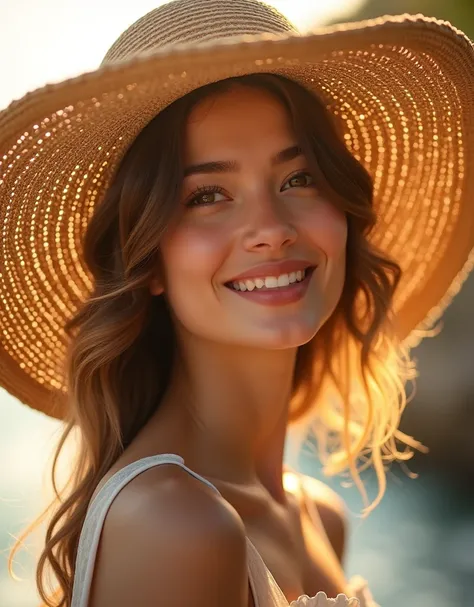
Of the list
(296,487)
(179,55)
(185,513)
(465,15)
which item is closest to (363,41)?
(179,55)

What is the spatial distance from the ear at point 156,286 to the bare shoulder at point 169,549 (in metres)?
0.45

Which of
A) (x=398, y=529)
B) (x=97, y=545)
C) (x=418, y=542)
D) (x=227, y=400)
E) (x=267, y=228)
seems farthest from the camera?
(x=398, y=529)

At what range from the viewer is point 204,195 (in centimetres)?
201

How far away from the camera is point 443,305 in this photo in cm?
266

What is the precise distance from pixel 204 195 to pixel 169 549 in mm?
703

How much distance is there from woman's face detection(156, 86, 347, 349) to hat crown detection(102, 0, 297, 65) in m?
0.12

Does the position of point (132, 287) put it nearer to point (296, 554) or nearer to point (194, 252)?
point (194, 252)

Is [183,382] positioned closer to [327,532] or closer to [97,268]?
[97,268]

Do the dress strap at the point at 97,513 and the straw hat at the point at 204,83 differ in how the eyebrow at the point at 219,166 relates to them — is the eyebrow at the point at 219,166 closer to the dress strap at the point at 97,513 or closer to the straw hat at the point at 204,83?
the straw hat at the point at 204,83

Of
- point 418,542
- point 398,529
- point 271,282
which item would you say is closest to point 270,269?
point 271,282

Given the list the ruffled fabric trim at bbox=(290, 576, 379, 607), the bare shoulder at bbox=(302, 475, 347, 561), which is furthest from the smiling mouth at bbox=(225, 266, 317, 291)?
the bare shoulder at bbox=(302, 475, 347, 561)

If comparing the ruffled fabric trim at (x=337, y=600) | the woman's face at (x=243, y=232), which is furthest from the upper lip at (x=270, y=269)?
the ruffled fabric trim at (x=337, y=600)

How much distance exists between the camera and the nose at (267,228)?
1.94 m

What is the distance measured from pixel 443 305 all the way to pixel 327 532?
66cm
